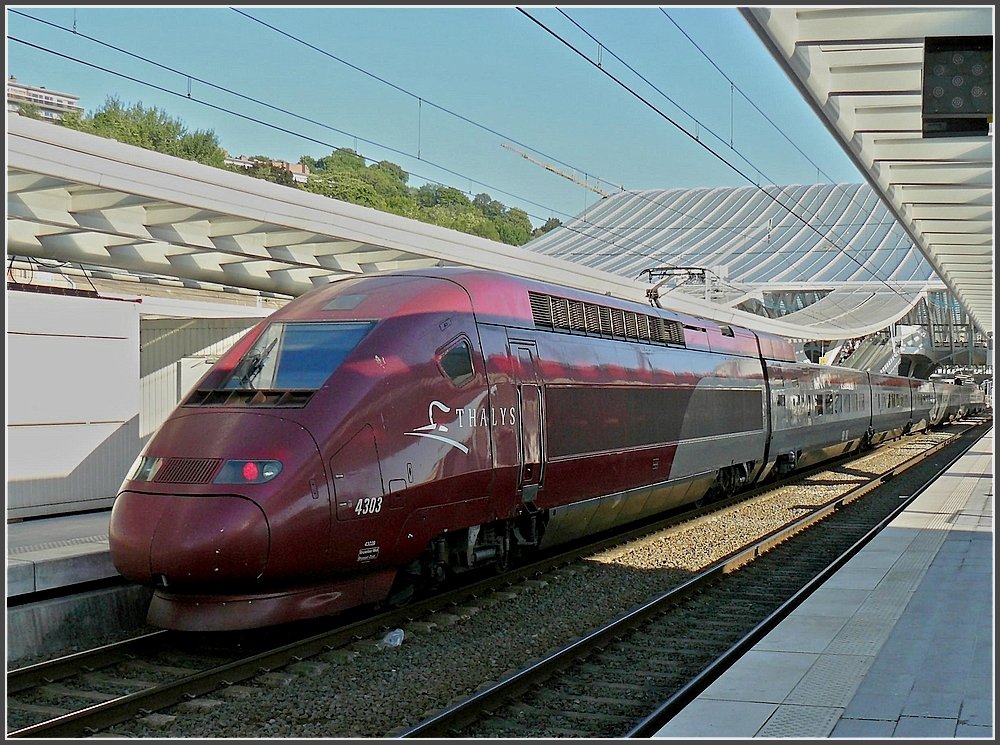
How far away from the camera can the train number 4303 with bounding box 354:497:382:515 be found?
8398mm

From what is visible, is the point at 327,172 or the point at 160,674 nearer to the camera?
the point at 160,674

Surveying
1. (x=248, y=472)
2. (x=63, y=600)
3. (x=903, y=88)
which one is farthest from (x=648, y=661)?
(x=903, y=88)

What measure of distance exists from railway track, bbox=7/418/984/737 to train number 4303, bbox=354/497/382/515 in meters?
1.03

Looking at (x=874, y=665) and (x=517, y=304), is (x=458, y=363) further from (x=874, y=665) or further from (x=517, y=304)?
(x=874, y=665)

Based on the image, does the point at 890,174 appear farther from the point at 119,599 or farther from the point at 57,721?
the point at 57,721

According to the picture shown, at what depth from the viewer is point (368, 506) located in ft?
27.8

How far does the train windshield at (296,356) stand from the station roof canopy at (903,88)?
4.32m

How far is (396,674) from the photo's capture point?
7930 millimetres

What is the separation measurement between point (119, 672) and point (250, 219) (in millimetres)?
7588

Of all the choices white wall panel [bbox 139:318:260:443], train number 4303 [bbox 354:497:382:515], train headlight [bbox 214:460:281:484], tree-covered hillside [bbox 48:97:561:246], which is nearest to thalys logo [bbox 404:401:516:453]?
train number 4303 [bbox 354:497:382:515]

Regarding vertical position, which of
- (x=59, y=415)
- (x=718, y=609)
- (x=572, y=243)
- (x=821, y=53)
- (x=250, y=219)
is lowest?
(x=718, y=609)

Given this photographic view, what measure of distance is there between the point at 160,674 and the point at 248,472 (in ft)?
5.45

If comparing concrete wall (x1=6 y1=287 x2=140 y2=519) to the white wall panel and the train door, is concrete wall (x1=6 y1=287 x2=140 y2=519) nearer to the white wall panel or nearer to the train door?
the white wall panel

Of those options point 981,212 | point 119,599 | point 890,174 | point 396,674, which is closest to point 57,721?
point 396,674
